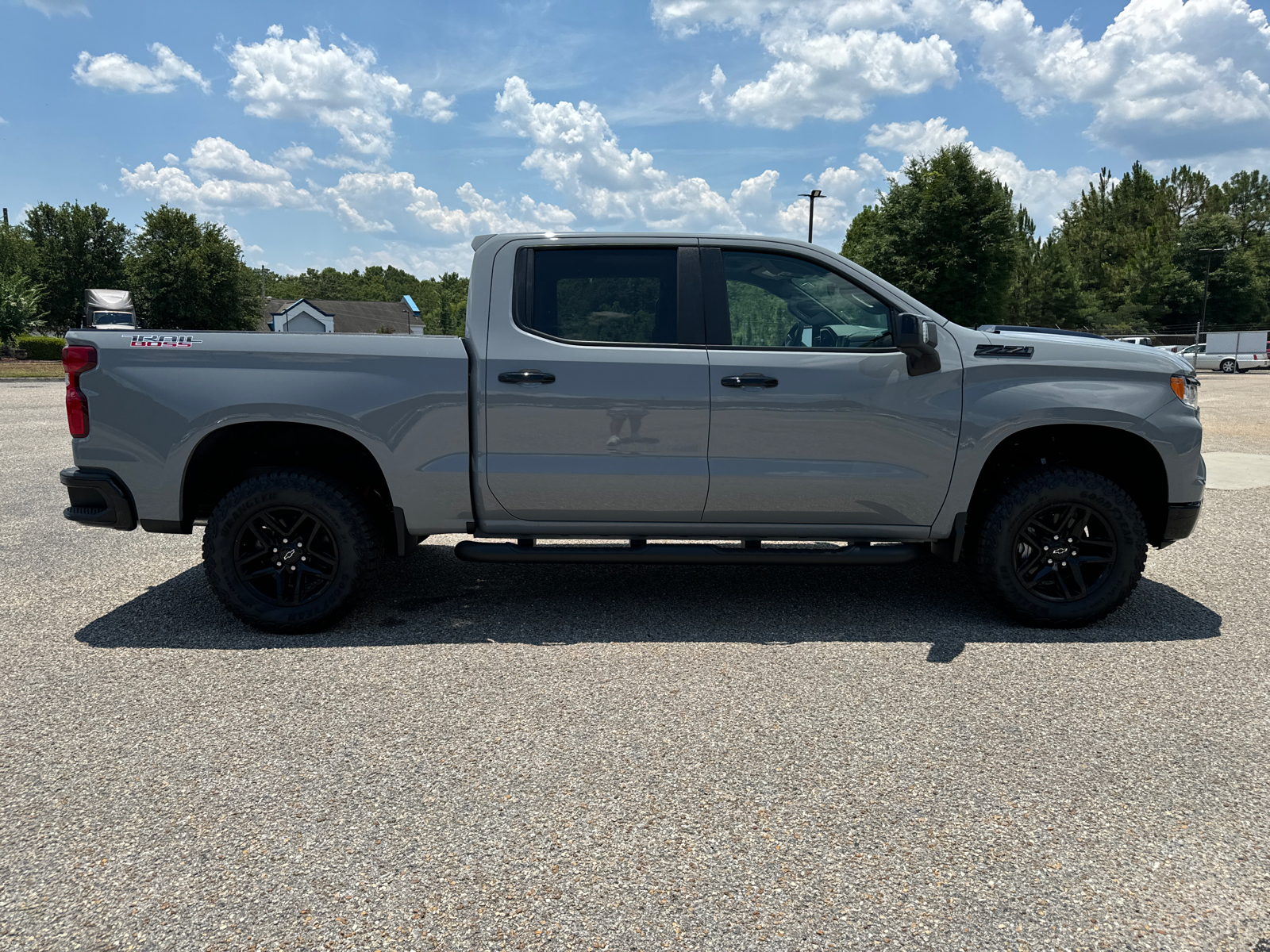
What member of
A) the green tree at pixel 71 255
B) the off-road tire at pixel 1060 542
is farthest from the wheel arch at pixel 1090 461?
the green tree at pixel 71 255

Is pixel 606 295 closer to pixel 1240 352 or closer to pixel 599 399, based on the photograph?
pixel 599 399

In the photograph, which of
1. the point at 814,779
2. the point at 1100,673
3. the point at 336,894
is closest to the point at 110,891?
the point at 336,894

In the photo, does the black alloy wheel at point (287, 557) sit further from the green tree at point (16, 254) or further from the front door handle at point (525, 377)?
the green tree at point (16, 254)

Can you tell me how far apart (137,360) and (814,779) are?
374 cm

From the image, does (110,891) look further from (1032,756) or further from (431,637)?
(1032,756)

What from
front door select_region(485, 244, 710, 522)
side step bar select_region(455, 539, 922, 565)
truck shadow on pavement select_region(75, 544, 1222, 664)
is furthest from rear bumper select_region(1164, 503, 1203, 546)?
front door select_region(485, 244, 710, 522)

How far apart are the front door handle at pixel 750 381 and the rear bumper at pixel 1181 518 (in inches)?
87.0

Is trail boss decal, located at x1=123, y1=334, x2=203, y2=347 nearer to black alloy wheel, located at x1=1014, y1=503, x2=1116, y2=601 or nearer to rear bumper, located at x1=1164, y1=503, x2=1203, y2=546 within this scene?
black alloy wheel, located at x1=1014, y1=503, x2=1116, y2=601

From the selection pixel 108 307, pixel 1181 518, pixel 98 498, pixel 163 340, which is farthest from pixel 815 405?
pixel 108 307

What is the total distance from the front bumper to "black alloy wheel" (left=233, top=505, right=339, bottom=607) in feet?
14.2

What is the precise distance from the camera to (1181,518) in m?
4.73

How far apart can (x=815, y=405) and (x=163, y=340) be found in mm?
3260

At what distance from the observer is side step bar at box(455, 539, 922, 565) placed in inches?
182

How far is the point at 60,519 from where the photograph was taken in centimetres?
764
